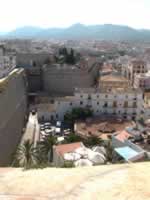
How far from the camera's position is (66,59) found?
4812 cm

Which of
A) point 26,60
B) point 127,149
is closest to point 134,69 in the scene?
point 26,60

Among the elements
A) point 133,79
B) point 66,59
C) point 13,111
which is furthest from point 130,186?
point 66,59

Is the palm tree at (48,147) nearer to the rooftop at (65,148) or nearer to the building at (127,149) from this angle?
the rooftop at (65,148)

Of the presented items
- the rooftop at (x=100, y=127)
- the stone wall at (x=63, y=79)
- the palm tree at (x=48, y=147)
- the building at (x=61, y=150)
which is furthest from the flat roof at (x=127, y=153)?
the stone wall at (x=63, y=79)

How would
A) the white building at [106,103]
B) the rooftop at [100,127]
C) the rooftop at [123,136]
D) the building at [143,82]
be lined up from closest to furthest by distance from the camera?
the rooftop at [123,136]
the rooftop at [100,127]
the white building at [106,103]
the building at [143,82]

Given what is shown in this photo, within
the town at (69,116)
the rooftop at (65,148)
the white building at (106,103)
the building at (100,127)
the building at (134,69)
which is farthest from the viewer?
the building at (134,69)

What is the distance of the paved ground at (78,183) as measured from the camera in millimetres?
4773

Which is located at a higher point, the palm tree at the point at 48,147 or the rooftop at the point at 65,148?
the rooftop at the point at 65,148

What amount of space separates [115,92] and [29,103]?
33.2ft

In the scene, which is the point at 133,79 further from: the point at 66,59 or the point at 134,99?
the point at 134,99

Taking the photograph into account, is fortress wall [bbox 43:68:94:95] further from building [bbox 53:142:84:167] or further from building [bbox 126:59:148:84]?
building [bbox 53:142:84:167]

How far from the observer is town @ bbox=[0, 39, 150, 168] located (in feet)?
53.8

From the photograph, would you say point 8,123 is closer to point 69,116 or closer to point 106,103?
point 69,116

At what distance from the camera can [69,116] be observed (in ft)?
88.5
